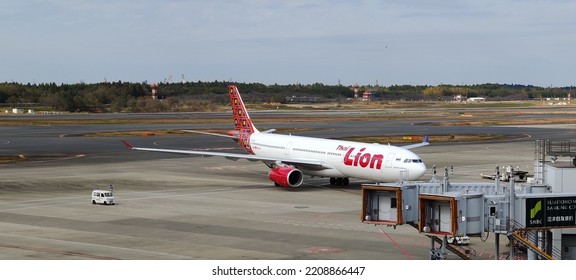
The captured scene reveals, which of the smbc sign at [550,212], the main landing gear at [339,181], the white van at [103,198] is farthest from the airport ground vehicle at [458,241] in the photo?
the main landing gear at [339,181]

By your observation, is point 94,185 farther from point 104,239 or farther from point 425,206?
point 425,206

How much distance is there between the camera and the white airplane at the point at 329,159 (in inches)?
3071

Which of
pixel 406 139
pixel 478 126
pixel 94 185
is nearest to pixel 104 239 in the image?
pixel 94 185

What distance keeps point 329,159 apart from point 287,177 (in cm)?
415

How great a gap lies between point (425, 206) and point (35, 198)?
4524cm

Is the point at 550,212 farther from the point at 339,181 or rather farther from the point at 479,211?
the point at 339,181

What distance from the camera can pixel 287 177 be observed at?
3273 inches

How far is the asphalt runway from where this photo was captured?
172 feet

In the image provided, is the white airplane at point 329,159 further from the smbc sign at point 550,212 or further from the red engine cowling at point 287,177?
the smbc sign at point 550,212

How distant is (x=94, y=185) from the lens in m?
87.4

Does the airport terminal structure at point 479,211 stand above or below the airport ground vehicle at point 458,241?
above
